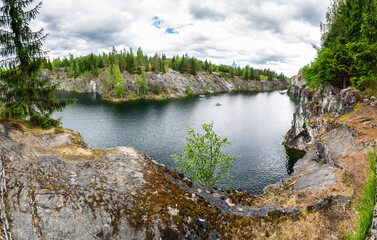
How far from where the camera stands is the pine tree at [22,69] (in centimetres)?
1684

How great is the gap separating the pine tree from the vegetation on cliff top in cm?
4115

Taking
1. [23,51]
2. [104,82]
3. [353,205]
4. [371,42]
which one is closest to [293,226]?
[353,205]

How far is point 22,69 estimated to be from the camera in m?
18.1

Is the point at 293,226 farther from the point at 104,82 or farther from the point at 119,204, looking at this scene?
the point at 104,82

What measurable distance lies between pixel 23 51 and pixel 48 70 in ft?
653

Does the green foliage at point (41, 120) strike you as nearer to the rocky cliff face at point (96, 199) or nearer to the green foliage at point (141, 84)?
the rocky cliff face at point (96, 199)

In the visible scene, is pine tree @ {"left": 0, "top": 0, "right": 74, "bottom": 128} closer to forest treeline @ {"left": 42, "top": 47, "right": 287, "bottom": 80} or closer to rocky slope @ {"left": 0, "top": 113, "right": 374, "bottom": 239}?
rocky slope @ {"left": 0, "top": 113, "right": 374, "bottom": 239}

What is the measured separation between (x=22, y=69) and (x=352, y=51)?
4498 centimetres

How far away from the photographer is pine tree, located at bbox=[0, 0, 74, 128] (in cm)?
1684

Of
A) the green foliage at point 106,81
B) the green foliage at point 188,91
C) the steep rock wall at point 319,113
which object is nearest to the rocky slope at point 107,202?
the steep rock wall at point 319,113

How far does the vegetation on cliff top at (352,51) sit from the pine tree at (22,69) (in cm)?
4115

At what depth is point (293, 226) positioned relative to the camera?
12.3 metres

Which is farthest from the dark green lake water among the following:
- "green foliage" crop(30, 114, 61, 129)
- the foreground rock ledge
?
"green foliage" crop(30, 114, 61, 129)

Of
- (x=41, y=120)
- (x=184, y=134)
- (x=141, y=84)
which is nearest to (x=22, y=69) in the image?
(x=41, y=120)
